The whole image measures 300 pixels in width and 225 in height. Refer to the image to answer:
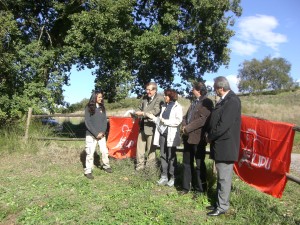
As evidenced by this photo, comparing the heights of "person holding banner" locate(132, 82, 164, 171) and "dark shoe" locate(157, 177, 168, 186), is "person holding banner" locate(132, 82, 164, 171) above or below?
above

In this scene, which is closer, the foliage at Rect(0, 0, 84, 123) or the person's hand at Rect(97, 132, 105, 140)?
Result: the person's hand at Rect(97, 132, 105, 140)

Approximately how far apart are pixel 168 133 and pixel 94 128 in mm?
1858

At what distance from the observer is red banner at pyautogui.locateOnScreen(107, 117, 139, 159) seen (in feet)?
27.4

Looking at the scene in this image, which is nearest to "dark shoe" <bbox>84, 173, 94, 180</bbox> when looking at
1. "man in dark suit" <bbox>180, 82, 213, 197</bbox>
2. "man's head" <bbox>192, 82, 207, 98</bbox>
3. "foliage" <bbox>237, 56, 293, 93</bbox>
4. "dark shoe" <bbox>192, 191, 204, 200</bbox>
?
"man in dark suit" <bbox>180, 82, 213, 197</bbox>

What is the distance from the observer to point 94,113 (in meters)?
7.15

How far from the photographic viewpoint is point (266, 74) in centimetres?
6391

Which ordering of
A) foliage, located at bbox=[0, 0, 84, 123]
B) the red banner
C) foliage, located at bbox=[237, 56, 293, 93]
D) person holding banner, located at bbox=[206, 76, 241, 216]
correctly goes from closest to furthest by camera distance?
1. person holding banner, located at bbox=[206, 76, 241, 216]
2. the red banner
3. foliage, located at bbox=[0, 0, 84, 123]
4. foliage, located at bbox=[237, 56, 293, 93]

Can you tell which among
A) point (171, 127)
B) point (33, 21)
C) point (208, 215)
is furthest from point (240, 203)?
point (33, 21)

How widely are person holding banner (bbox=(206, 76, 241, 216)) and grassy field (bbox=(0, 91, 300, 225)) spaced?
369 mm

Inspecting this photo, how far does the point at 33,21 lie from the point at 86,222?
1194 cm

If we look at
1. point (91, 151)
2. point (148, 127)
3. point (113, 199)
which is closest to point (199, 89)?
point (148, 127)

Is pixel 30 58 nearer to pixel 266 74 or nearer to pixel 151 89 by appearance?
pixel 151 89

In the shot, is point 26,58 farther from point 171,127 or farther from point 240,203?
point 240,203

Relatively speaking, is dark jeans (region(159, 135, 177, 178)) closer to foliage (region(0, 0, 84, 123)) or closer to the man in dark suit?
the man in dark suit
